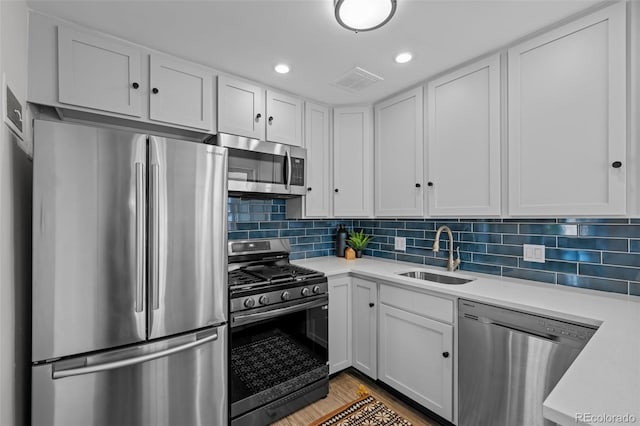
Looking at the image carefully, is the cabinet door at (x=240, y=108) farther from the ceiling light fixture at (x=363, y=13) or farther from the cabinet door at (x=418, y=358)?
the cabinet door at (x=418, y=358)

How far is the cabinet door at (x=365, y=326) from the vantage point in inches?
89.5

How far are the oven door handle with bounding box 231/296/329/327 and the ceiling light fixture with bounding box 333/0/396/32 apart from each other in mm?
1731

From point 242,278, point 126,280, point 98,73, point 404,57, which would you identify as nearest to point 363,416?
point 242,278

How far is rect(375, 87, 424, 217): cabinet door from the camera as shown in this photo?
7.68ft

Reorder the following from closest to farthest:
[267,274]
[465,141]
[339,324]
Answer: [465,141], [267,274], [339,324]

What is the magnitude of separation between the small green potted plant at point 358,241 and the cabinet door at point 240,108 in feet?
4.63

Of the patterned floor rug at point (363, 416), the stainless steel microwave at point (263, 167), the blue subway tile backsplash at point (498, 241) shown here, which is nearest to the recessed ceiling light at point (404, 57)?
the stainless steel microwave at point (263, 167)

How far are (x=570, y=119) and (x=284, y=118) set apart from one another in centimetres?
191

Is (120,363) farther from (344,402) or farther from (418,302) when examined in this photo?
(418,302)

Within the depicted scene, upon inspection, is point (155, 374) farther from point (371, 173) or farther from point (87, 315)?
point (371, 173)

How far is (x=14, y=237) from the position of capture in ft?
4.05

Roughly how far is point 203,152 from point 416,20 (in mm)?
1374

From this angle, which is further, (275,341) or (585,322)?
(275,341)

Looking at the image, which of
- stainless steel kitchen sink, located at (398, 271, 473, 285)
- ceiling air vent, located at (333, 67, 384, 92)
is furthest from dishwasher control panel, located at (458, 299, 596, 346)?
ceiling air vent, located at (333, 67, 384, 92)
